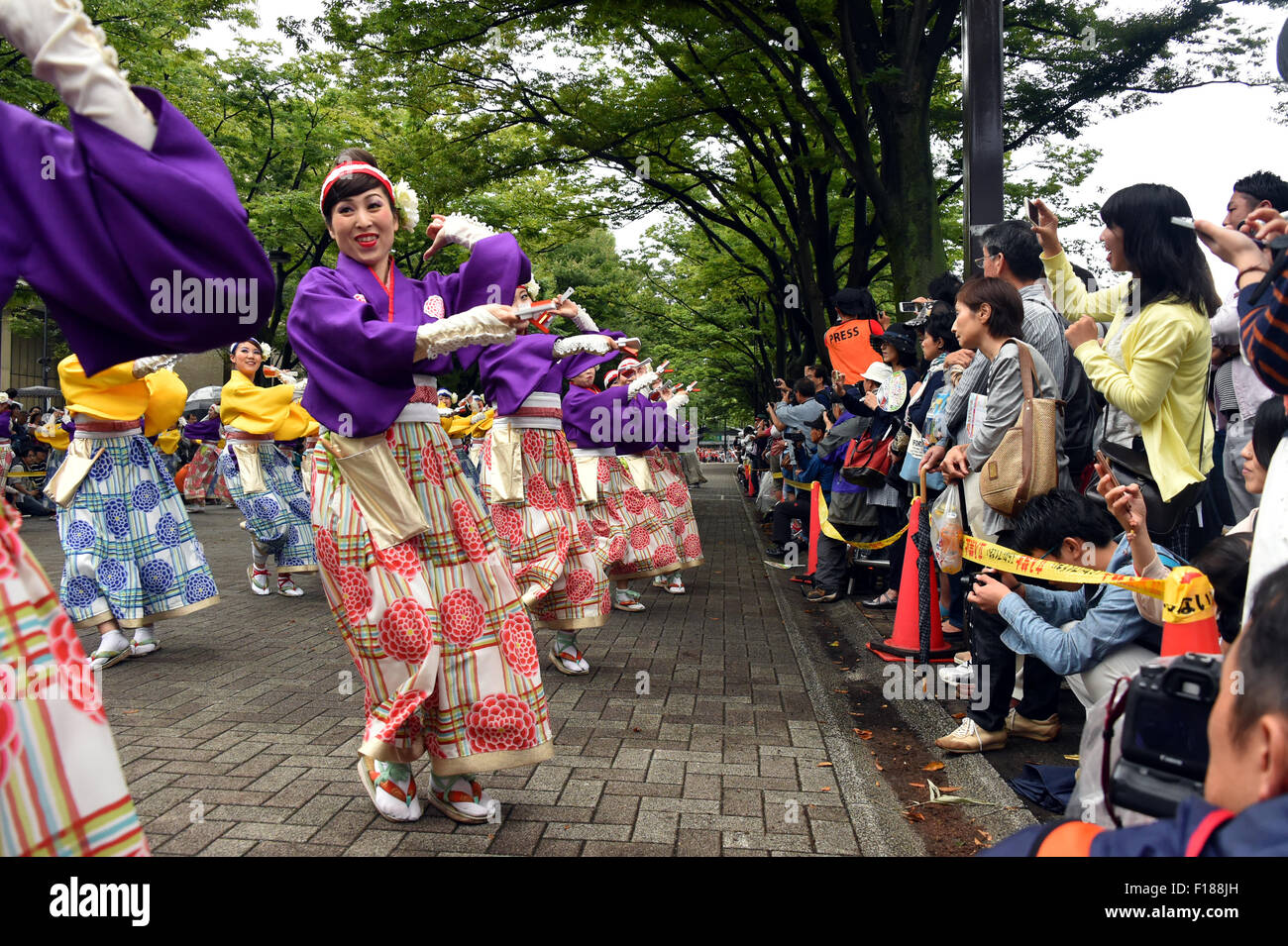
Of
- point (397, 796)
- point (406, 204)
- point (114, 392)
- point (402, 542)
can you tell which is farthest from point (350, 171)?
point (114, 392)

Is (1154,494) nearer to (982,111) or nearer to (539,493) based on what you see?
(982,111)

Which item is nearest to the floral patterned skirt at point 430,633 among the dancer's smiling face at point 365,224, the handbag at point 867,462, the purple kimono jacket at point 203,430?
the dancer's smiling face at point 365,224

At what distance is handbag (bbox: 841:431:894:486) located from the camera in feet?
24.3

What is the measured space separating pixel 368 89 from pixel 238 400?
690 cm

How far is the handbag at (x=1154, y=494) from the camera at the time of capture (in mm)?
3764

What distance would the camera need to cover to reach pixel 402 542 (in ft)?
10.7

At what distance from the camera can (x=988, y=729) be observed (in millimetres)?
4027

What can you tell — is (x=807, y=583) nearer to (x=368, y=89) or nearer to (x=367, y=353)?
(x=367, y=353)

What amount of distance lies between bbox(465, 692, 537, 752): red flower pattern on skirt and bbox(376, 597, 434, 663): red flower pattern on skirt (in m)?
0.27

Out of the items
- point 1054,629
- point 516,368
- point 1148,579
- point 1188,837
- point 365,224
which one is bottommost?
point 1054,629

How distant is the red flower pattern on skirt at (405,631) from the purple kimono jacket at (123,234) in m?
Answer: 1.68

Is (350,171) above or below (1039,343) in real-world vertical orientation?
above

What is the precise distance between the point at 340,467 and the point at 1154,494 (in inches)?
124

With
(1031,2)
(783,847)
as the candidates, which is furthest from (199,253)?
(1031,2)
